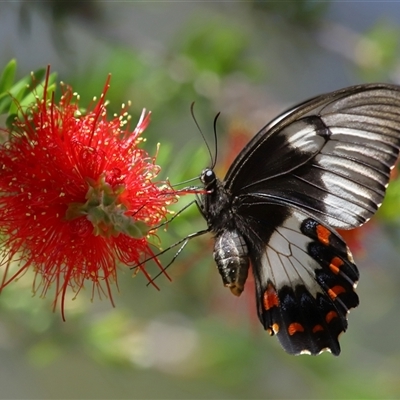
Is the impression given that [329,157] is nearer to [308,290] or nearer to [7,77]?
[308,290]

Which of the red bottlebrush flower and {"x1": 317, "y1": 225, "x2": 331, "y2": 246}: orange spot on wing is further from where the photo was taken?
{"x1": 317, "y1": 225, "x2": 331, "y2": 246}: orange spot on wing

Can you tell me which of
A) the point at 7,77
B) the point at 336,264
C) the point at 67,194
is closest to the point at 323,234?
the point at 336,264

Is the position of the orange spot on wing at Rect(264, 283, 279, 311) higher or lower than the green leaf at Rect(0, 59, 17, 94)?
lower

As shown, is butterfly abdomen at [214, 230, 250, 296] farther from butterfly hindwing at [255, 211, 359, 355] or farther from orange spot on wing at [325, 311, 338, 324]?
orange spot on wing at [325, 311, 338, 324]

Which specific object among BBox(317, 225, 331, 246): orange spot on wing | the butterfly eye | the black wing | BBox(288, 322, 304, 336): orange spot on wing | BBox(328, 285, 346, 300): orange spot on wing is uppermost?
the black wing

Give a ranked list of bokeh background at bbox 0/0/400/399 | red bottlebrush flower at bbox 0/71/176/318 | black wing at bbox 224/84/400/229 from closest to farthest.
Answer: red bottlebrush flower at bbox 0/71/176/318 < black wing at bbox 224/84/400/229 < bokeh background at bbox 0/0/400/399

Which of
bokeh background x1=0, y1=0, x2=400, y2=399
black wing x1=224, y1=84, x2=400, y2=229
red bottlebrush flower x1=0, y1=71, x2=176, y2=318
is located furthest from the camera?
bokeh background x1=0, y1=0, x2=400, y2=399

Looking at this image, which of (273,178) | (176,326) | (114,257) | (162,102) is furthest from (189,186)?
(176,326)

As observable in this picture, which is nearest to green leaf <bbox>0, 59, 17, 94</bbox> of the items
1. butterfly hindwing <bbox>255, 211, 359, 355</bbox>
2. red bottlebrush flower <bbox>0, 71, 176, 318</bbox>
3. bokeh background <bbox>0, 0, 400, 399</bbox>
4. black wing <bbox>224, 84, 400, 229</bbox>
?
red bottlebrush flower <bbox>0, 71, 176, 318</bbox>
